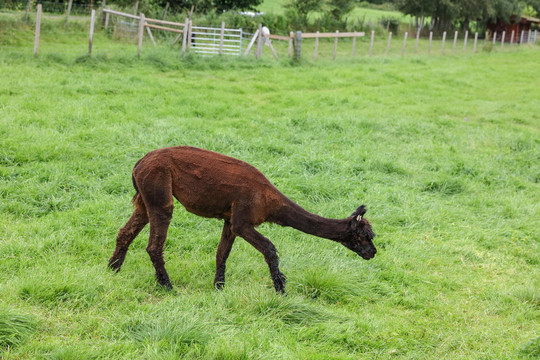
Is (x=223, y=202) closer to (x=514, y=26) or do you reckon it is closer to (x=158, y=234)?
(x=158, y=234)

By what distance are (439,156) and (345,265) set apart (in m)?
5.72

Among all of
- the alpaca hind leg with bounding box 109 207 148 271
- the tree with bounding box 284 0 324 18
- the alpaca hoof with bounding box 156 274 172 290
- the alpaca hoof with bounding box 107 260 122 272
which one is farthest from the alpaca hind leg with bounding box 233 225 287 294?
the tree with bounding box 284 0 324 18

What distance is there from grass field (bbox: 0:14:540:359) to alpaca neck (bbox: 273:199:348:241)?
0.54 m

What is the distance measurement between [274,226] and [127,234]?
91.5 inches

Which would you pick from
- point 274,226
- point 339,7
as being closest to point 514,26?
point 339,7

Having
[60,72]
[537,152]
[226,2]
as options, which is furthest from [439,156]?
[226,2]

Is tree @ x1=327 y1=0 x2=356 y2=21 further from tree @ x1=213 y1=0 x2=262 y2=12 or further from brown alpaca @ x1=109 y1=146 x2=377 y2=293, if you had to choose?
brown alpaca @ x1=109 y1=146 x2=377 y2=293

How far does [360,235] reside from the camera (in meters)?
5.55

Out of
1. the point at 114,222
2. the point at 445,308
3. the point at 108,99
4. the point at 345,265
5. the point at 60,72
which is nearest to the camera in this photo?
the point at 445,308

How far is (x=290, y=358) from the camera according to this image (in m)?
4.30

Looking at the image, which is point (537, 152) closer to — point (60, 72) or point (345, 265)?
point (345, 265)

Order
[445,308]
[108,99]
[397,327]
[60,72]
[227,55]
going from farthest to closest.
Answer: [227,55], [60,72], [108,99], [445,308], [397,327]

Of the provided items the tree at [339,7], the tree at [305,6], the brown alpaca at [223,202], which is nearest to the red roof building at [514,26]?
the tree at [339,7]

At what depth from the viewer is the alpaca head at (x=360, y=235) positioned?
5.52 metres
